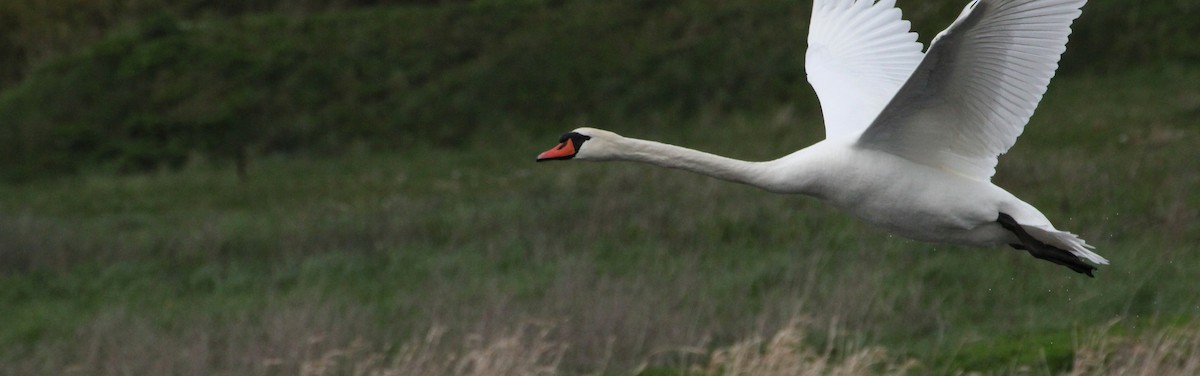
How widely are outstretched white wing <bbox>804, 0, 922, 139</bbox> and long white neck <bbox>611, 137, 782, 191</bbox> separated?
153 centimetres

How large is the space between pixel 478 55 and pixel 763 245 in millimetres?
10907

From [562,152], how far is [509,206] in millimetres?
8908

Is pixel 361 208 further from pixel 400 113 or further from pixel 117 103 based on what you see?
pixel 117 103

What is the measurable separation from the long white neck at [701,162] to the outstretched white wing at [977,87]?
0.46 meters

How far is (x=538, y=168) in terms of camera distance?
18.7m

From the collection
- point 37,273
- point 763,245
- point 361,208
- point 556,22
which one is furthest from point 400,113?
point 763,245

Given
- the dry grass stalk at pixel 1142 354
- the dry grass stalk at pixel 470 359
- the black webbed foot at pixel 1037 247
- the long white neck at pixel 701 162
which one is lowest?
the dry grass stalk at pixel 470 359

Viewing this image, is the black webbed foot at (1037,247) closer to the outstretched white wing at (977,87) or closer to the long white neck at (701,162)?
the outstretched white wing at (977,87)

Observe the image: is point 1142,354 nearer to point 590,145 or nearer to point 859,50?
point 859,50

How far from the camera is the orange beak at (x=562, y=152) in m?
6.46

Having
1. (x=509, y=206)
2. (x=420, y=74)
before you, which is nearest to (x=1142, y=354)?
(x=509, y=206)

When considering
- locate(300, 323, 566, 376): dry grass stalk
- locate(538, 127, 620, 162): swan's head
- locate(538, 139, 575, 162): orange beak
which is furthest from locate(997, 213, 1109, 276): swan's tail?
locate(300, 323, 566, 376): dry grass stalk

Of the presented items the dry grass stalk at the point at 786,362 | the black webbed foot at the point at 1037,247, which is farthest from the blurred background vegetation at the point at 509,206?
the black webbed foot at the point at 1037,247

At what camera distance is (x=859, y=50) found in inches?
324
